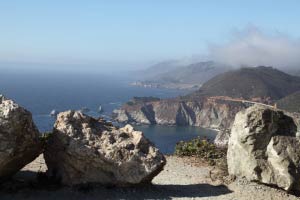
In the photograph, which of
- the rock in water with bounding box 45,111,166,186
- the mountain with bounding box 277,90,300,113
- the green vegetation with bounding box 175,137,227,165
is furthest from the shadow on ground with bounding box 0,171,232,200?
the mountain with bounding box 277,90,300,113

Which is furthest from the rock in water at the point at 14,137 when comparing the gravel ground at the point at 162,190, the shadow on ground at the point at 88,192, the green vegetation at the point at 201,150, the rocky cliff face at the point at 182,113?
the rocky cliff face at the point at 182,113

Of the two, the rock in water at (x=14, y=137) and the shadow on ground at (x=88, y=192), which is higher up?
the rock in water at (x=14, y=137)

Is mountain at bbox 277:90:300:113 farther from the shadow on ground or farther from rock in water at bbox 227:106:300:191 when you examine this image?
the shadow on ground

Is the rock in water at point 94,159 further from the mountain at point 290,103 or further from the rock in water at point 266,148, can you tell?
the mountain at point 290,103

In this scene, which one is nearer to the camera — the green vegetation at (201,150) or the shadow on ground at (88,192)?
the shadow on ground at (88,192)

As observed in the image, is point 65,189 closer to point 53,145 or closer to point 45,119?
point 53,145
